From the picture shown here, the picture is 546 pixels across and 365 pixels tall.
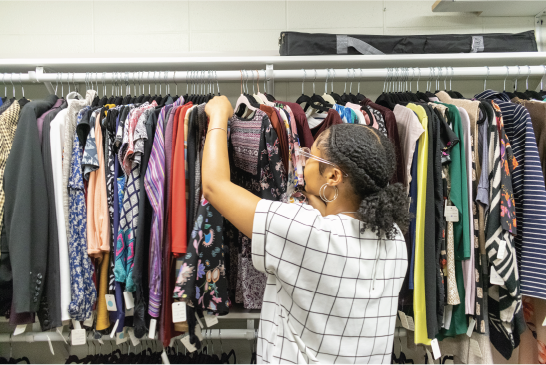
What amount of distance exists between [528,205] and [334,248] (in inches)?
40.4

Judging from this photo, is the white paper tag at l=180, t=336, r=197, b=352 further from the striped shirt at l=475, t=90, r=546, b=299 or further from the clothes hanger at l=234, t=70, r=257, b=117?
the striped shirt at l=475, t=90, r=546, b=299

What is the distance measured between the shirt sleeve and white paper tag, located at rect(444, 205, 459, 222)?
2.53 ft

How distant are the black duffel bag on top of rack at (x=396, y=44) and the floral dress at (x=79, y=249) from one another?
116 cm

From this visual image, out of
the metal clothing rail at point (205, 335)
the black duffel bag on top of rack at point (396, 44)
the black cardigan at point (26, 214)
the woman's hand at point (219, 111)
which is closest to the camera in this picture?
the woman's hand at point (219, 111)

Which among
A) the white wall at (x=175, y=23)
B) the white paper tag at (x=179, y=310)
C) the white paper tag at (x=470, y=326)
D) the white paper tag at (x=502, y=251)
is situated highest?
the white wall at (x=175, y=23)

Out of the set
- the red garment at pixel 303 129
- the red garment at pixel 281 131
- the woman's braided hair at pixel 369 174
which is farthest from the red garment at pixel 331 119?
the woman's braided hair at pixel 369 174

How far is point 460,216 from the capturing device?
1338 mm

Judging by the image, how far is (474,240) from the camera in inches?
53.4

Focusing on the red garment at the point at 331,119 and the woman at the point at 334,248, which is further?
the red garment at the point at 331,119

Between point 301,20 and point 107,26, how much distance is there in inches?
47.1

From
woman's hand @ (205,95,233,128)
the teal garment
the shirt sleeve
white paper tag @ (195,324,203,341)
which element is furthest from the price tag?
the teal garment

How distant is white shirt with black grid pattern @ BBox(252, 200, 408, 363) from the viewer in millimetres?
815

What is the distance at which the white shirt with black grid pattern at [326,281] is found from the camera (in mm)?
815

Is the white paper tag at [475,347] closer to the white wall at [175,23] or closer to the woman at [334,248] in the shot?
the woman at [334,248]
